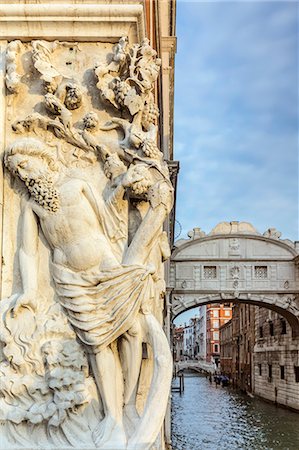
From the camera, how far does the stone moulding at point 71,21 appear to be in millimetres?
4094

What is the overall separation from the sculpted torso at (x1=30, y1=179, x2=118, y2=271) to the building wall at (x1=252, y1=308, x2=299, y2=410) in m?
28.7

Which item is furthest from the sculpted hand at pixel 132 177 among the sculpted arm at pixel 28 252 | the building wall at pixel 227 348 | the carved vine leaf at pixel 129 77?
the building wall at pixel 227 348

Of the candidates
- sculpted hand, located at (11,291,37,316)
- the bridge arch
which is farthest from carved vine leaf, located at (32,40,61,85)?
the bridge arch

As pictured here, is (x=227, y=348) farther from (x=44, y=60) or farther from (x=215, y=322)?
(x=44, y=60)

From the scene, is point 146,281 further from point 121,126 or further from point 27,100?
point 27,100

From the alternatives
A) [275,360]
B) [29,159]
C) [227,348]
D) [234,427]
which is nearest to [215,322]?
[227,348]

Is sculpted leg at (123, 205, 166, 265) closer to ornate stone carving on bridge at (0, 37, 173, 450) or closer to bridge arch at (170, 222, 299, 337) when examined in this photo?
ornate stone carving on bridge at (0, 37, 173, 450)

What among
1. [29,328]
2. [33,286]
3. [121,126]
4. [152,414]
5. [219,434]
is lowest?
[219,434]

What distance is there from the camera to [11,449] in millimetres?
3500

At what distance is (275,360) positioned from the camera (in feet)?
117

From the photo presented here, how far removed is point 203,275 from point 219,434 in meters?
7.72

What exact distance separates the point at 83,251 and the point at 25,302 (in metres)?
0.50

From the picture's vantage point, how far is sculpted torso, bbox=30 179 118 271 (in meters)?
3.68

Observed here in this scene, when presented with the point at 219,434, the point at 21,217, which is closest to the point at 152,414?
the point at 21,217
